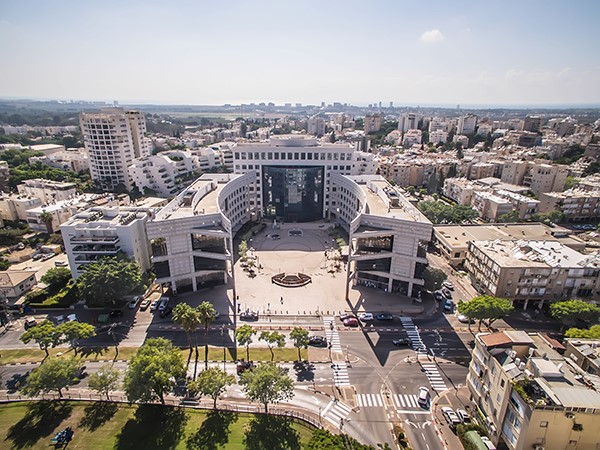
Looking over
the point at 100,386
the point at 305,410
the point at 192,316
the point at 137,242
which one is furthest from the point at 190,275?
the point at 305,410

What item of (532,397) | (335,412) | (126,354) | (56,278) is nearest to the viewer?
(532,397)

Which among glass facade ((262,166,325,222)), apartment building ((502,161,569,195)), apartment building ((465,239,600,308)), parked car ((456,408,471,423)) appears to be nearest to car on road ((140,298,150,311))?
glass facade ((262,166,325,222))

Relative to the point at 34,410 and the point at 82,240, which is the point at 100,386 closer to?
the point at 34,410

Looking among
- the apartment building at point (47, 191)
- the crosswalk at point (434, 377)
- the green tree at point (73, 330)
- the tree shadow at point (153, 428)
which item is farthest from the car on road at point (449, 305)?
the apartment building at point (47, 191)

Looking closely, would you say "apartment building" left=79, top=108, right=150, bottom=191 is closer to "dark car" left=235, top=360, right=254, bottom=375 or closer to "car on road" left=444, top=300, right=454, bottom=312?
"dark car" left=235, top=360, right=254, bottom=375

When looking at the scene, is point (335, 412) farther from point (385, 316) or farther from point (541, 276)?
point (541, 276)

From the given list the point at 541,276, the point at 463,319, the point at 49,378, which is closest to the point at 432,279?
the point at 463,319
